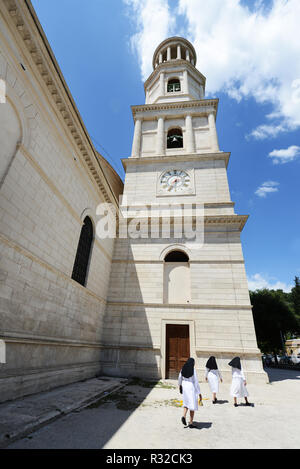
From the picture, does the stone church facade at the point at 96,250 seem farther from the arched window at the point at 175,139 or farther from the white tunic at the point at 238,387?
the white tunic at the point at 238,387

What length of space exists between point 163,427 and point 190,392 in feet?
3.13

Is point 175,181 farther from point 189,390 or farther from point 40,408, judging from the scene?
point 40,408

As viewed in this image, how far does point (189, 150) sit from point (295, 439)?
17957mm

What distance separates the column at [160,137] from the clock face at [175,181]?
2384mm

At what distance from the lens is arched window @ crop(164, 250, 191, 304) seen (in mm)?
13250

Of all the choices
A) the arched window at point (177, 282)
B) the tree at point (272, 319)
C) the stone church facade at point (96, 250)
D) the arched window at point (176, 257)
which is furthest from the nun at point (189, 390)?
the tree at point (272, 319)

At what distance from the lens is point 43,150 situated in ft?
26.6

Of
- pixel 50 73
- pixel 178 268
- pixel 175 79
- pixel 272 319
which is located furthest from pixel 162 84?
pixel 272 319

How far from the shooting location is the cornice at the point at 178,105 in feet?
65.9

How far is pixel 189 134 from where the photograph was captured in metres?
19.2

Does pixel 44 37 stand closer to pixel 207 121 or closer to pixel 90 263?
pixel 90 263

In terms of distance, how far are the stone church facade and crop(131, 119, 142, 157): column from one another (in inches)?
5.5
